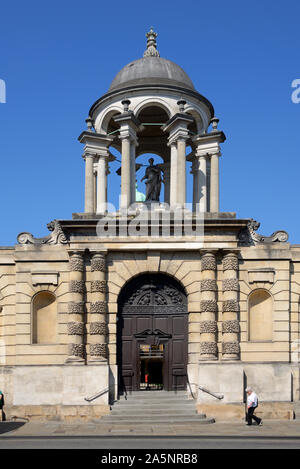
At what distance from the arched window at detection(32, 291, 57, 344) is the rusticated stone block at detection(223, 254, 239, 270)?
305 inches

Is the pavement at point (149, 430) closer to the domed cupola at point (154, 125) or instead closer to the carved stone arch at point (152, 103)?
the domed cupola at point (154, 125)

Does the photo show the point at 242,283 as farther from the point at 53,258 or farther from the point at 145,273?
the point at 53,258

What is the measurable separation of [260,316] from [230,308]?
1.95 meters

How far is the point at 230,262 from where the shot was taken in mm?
25297

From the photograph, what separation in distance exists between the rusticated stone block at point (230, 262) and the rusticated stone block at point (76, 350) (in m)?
7.03

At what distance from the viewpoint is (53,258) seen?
25891 mm

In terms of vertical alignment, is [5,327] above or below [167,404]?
above

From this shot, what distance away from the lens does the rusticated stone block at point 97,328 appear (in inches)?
975

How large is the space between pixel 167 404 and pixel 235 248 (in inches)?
282

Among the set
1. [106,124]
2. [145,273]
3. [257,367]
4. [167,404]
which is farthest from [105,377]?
[106,124]

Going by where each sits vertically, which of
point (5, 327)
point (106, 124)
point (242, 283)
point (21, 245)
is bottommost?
point (5, 327)

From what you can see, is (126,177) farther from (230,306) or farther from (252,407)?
(252,407)

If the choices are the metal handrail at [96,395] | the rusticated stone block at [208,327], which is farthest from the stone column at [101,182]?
the metal handrail at [96,395]

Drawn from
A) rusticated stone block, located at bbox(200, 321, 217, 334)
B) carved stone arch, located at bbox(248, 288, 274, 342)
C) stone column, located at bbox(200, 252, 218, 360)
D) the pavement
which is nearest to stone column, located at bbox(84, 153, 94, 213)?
stone column, located at bbox(200, 252, 218, 360)
